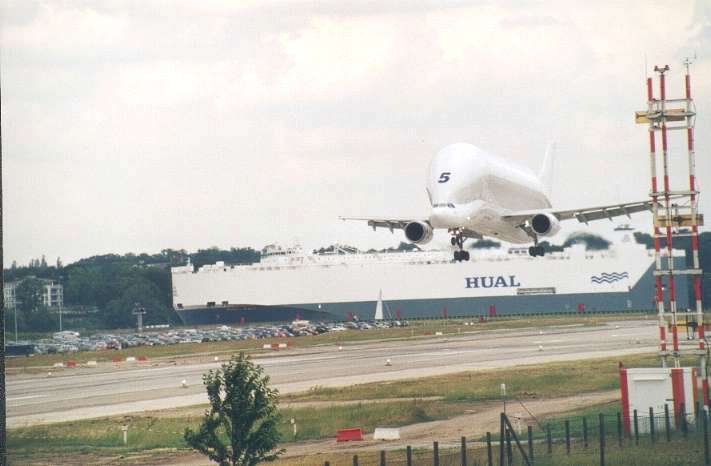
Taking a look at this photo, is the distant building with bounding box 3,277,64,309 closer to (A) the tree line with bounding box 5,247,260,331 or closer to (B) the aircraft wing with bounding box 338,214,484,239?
(A) the tree line with bounding box 5,247,260,331

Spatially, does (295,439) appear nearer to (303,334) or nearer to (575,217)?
(575,217)

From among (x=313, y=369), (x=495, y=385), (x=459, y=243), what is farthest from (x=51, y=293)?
(x=495, y=385)

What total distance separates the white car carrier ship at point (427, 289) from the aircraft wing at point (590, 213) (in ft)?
352

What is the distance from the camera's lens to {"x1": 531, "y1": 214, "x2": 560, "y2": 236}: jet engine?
251ft

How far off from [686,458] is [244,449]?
40.4 feet

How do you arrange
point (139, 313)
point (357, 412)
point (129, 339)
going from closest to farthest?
point (357, 412) < point (129, 339) < point (139, 313)

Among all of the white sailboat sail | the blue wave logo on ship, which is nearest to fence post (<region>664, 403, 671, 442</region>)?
the white sailboat sail

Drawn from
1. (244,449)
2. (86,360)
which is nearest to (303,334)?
(86,360)

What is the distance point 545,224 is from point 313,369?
56.9 ft

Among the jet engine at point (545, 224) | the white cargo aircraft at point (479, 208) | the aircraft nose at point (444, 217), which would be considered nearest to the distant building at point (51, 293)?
the white cargo aircraft at point (479, 208)

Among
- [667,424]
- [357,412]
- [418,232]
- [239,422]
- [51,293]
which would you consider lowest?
[357,412]

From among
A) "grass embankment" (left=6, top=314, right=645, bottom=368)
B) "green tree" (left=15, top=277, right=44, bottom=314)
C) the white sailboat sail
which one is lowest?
"grass embankment" (left=6, top=314, right=645, bottom=368)

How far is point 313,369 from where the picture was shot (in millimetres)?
74750

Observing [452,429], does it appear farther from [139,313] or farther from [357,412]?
[139,313]
